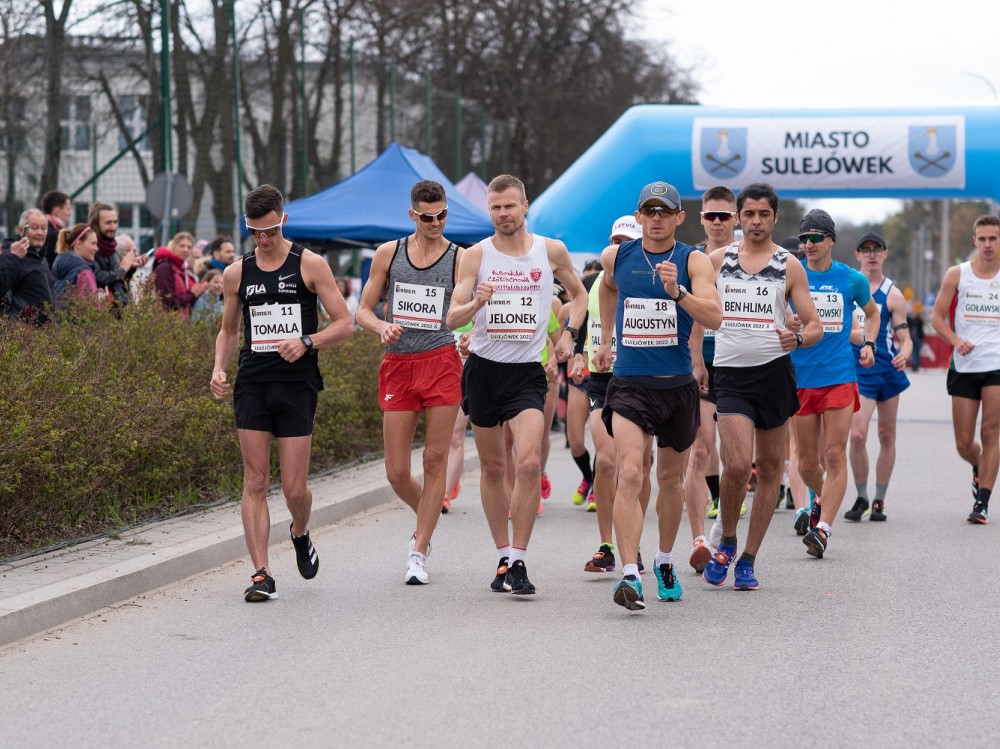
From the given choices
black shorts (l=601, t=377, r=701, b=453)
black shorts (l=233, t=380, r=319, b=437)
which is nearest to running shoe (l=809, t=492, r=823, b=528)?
black shorts (l=601, t=377, r=701, b=453)

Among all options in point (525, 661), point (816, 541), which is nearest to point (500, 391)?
point (525, 661)

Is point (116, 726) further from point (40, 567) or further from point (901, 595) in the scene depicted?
point (901, 595)

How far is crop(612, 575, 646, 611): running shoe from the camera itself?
6.91 meters

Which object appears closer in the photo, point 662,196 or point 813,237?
point 662,196

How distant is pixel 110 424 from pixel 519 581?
2.63 m

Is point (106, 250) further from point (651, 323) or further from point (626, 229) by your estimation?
point (651, 323)

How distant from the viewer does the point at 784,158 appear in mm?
20000

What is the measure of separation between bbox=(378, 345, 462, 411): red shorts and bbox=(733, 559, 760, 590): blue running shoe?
1686mm

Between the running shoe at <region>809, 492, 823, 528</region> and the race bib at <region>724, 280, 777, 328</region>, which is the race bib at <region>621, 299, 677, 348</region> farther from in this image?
the running shoe at <region>809, 492, 823, 528</region>

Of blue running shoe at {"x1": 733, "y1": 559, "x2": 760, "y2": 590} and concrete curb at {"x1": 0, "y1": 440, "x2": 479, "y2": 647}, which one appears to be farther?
blue running shoe at {"x1": 733, "y1": 559, "x2": 760, "y2": 590}

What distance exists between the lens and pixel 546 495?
1184 centimetres

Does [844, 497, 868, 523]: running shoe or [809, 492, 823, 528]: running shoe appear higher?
[809, 492, 823, 528]: running shoe

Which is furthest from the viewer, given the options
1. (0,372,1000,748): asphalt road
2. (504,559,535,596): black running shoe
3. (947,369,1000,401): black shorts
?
(947,369,1000,401): black shorts

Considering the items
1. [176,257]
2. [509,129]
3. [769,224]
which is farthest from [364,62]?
[769,224]
